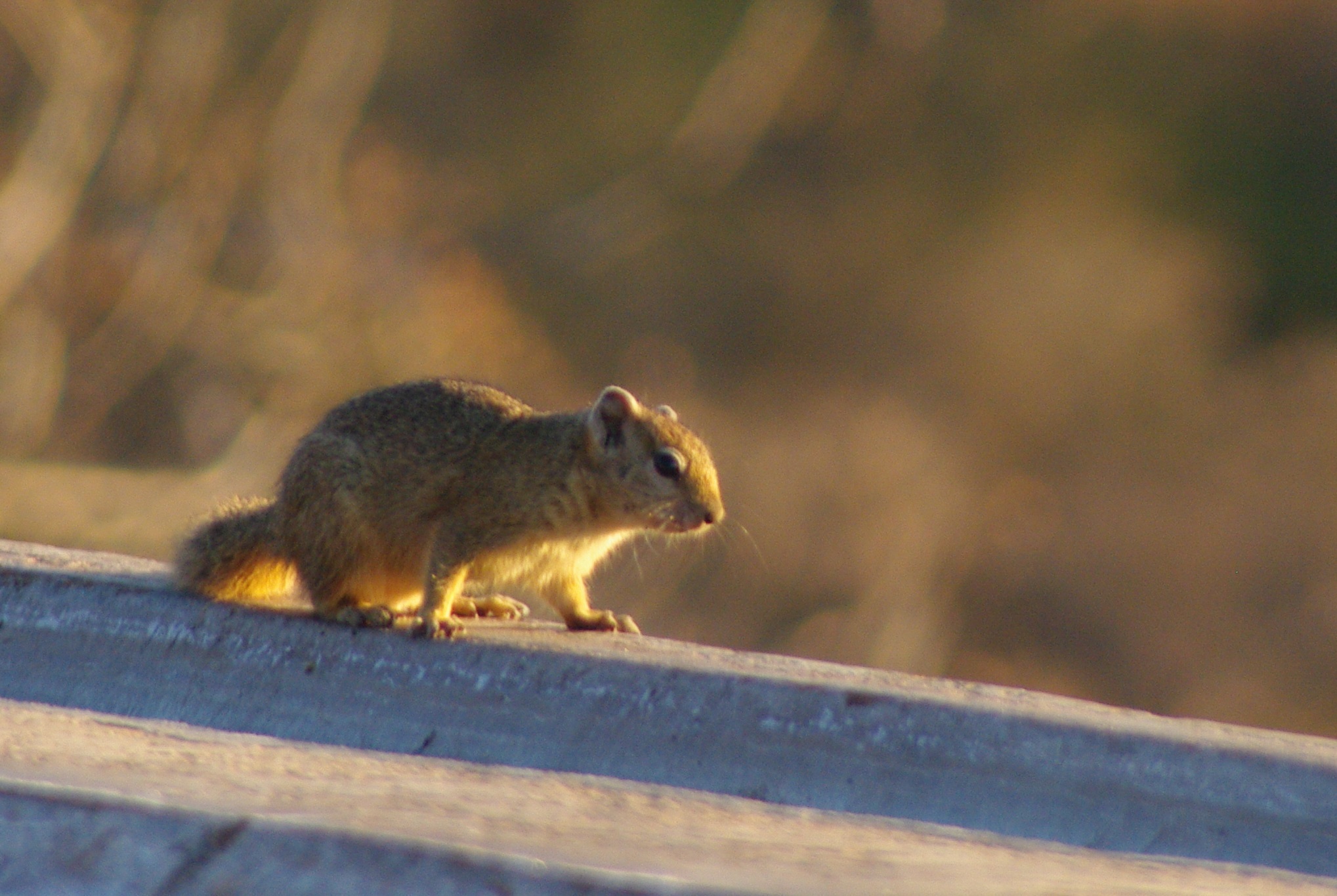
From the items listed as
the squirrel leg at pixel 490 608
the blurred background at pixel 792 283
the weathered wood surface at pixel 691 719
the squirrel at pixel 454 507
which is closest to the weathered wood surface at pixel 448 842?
the weathered wood surface at pixel 691 719

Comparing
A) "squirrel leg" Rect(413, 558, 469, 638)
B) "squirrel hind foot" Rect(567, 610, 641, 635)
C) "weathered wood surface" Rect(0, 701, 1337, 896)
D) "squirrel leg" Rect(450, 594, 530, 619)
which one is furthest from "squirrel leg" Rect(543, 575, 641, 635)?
"weathered wood surface" Rect(0, 701, 1337, 896)

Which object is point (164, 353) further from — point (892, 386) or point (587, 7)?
point (587, 7)

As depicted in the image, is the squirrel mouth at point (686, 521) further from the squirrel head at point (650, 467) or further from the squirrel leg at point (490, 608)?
the squirrel leg at point (490, 608)

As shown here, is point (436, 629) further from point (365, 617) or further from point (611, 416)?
point (611, 416)

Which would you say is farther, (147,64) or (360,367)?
(147,64)

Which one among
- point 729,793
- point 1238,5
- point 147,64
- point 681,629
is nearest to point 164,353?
point 147,64

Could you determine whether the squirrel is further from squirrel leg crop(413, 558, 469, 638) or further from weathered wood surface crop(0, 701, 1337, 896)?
weathered wood surface crop(0, 701, 1337, 896)

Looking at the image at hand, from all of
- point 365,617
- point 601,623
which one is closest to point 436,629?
point 365,617
